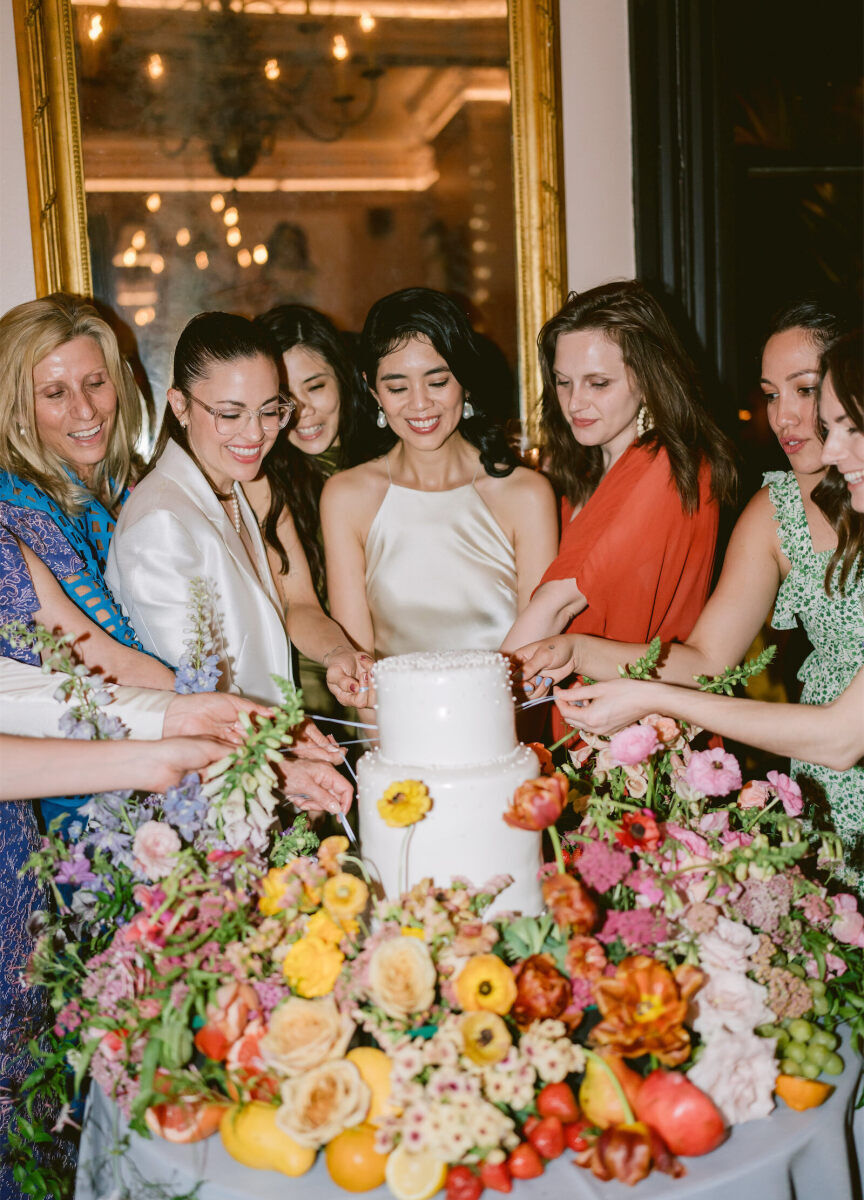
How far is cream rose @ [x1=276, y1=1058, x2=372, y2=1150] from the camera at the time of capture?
43.2 inches

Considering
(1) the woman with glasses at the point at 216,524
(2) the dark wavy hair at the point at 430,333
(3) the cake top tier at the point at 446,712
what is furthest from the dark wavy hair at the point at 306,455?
(3) the cake top tier at the point at 446,712

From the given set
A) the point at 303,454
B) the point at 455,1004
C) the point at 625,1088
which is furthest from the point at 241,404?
the point at 625,1088

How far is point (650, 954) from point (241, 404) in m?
1.50

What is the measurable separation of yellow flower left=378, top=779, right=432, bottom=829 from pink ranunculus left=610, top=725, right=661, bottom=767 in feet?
1.00

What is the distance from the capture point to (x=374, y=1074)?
1163mm

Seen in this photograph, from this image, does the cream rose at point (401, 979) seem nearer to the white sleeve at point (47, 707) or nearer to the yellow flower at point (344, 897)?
the yellow flower at point (344, 897)

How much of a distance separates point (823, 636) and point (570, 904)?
118cm

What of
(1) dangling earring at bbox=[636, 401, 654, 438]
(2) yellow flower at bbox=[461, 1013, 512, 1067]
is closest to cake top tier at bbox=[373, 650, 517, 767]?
(2) yellow flower at bbox=[461, 1013, 512, 1067]

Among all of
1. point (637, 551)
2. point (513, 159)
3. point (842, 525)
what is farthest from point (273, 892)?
point (513, 159)

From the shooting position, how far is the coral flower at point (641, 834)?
1.38 meters

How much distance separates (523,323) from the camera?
10.0 ft

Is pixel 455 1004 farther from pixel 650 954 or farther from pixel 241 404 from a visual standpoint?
pixel 241 404

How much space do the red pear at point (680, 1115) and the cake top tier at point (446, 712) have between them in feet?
1.49

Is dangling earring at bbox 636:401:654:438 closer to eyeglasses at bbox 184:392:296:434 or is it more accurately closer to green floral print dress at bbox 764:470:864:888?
green floral print dress at bbox 764:470:864:888
